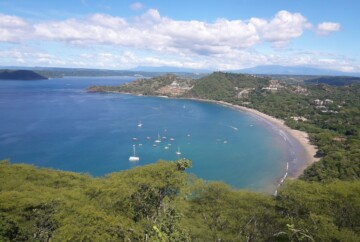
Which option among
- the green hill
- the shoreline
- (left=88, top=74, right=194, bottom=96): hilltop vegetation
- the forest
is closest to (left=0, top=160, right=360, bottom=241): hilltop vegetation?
the forest

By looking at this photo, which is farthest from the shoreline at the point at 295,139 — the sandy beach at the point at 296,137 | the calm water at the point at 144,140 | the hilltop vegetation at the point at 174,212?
the hilltop vegetation at the point at 174,212

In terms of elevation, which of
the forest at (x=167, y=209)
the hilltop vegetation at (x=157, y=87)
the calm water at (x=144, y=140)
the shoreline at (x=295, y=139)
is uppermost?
the forest at (x=167, y=209)

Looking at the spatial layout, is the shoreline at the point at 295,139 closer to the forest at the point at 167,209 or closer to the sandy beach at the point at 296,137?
the sandy beach at the point at 296,137

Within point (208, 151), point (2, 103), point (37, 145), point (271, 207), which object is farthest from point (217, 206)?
point (2, 103)

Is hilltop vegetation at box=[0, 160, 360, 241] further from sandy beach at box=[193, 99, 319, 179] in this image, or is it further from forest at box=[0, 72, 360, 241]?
sandy beach at box=[193, 99, 319, 179]

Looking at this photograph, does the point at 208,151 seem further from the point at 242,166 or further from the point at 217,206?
the point at 217,206

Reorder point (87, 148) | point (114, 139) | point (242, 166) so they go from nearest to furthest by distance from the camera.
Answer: point (242, 166), point (87, 148), point (114, 139)

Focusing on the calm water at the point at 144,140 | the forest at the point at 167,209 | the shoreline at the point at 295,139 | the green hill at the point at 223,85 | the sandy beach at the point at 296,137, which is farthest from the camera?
the green hill at the point at 223,85
